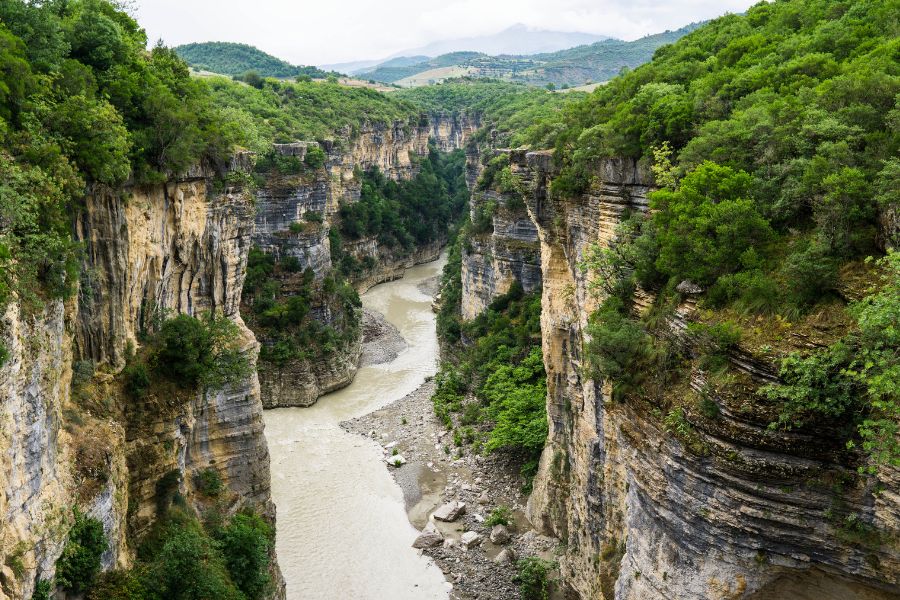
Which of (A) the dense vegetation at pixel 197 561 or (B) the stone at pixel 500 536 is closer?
(A) the dense vegetation at pixel 197 561

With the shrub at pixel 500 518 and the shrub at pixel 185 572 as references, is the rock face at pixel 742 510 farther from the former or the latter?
the shrub at pixel 500 518

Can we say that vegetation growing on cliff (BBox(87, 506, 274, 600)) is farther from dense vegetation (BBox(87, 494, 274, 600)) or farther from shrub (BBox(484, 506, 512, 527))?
shrub (BBox(484, 506, 512, 527))

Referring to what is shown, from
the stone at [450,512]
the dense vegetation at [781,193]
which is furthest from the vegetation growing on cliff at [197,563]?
the dense vegetation at [781,193]

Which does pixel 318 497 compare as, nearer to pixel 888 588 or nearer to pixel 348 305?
pixel 348 305

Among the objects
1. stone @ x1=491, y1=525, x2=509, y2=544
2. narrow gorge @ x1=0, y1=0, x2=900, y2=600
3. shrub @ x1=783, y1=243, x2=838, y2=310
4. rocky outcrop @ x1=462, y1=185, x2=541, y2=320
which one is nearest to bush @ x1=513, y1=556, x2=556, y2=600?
narrow gorge @ x1=0, y1=0, x2=900, y2=600

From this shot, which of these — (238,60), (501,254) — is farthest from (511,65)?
(501,254)

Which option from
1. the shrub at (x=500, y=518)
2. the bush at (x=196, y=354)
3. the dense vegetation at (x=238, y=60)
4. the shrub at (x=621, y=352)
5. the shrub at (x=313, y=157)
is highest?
the dense vegetation at (x=238, y=60)

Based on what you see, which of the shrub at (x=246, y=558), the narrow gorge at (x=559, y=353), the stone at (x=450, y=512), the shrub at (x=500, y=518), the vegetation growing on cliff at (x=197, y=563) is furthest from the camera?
the stone at (x=450, y=512)
